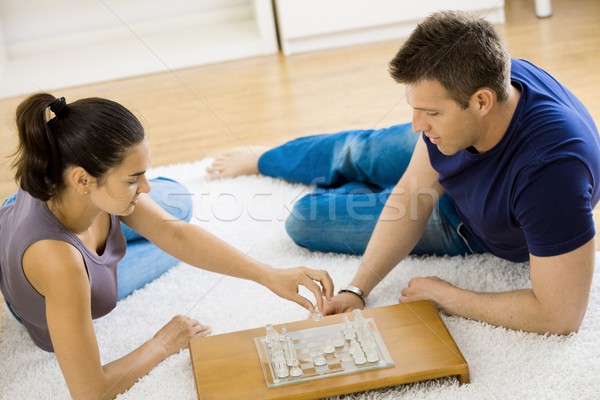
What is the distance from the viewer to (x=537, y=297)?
1.45m

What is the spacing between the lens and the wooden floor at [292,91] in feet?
8.66

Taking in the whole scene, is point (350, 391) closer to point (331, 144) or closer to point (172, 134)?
point (331, 144)

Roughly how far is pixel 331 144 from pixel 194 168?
19.5 inches

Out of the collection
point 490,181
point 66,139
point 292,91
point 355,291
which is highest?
point 66,139

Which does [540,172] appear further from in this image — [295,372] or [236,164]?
[236,164]

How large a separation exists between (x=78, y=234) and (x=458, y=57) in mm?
715

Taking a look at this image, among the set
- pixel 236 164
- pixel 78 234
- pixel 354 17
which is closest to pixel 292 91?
pixel 354 17

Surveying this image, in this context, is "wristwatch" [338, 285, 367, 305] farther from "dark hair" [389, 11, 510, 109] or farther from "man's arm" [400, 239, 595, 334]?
"dark hair" [389, 11, 510, 109]

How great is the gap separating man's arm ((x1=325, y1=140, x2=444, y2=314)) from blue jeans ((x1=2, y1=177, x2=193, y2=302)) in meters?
0.47

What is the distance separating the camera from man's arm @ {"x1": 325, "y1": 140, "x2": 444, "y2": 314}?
168 cm

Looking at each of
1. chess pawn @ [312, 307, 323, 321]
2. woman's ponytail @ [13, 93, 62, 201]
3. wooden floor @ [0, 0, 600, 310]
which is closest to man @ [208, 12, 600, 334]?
chess pawn @ [312, 307, 323, 321]

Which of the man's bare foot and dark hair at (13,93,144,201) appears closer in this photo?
dark hair at (13,93,144,201)

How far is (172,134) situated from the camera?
2.74 m

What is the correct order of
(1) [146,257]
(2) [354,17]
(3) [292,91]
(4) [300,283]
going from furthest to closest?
(2) [354,17]
(3) [292,91]
(1) [146,257]
(4) [300,283]
